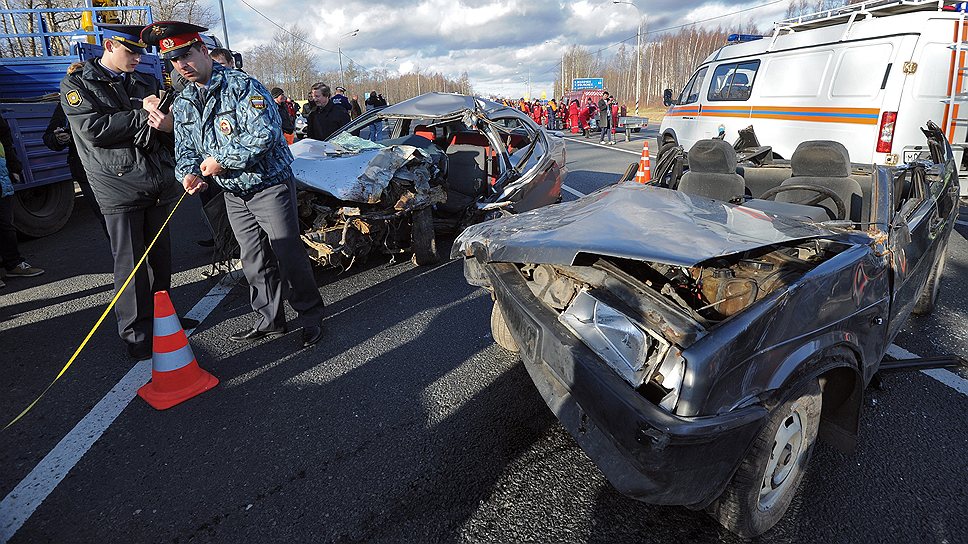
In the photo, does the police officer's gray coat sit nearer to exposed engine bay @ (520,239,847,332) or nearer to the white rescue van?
exposed engine bay @ (520,239,847,332)

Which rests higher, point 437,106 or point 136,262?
point 437,106

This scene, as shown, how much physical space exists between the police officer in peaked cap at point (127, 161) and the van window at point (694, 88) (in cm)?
998

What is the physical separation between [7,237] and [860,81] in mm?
10192

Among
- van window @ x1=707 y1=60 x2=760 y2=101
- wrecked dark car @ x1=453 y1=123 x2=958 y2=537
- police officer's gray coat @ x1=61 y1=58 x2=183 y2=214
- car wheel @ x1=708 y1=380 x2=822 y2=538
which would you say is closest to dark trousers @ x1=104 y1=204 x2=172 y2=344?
police officer's gray coat @ x1=61 y1=58 x2=183 y2=214

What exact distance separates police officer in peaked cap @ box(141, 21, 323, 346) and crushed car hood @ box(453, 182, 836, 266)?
4.20 ft

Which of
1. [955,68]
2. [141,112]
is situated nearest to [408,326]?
[141,112]

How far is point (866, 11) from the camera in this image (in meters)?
7.30

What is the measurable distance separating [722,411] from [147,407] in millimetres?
2941

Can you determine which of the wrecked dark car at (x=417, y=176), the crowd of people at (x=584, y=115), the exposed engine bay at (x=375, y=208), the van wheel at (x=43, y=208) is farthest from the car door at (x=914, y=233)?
the crowd of people at (x=584, y=115)

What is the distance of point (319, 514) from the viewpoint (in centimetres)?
215

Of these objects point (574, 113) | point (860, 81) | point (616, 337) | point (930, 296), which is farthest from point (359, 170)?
point (574, 113)

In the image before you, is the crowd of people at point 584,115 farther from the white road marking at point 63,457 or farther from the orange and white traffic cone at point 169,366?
the white road marking at point 63,457

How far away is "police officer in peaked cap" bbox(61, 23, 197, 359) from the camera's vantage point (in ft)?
10.4

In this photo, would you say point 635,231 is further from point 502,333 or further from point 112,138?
point 112,138
